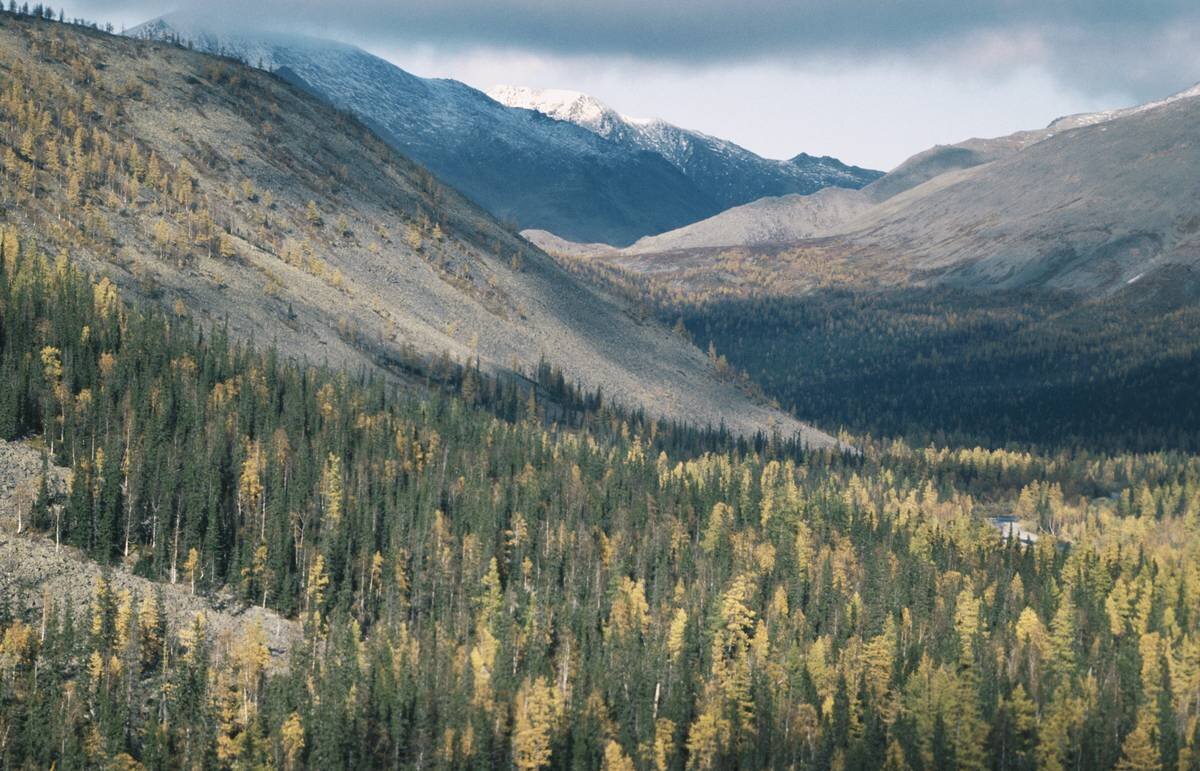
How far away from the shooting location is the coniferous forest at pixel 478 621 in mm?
121125

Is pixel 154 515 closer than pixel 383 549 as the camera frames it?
Yes

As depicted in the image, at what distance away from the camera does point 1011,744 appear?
13388 centimetres

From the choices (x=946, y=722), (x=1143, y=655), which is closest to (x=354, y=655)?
(x=946, y=722)

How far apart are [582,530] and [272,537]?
133 feet

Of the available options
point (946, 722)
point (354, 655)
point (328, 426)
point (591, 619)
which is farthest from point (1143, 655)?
point (328, 426)

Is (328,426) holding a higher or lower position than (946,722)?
higher

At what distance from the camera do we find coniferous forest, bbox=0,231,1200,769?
121 metres

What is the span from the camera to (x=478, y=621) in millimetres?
150625

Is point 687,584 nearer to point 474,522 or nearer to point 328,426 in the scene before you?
point 474,522

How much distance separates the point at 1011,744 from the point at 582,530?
60.6 m

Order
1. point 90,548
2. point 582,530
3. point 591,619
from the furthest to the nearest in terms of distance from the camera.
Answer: point 582,530 → point 591,619 → point 90,548

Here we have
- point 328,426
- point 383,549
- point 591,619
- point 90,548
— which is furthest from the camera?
point 328,426

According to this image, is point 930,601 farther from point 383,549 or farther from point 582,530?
point 383,549

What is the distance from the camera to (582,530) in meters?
176
